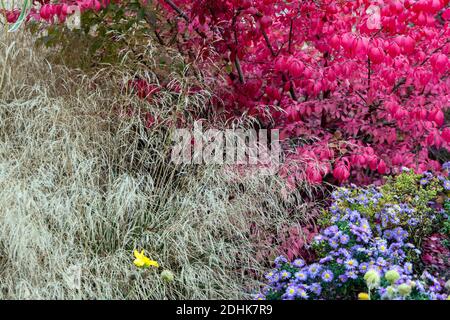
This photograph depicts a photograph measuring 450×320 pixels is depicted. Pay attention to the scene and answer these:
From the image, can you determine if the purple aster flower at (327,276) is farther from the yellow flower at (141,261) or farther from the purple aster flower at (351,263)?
the yellow flower at (141,261)

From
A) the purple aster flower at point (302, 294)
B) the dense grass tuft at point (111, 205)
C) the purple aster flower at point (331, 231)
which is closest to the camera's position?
the purple aster flower at point (302, 294)

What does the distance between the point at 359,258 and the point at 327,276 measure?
32cm

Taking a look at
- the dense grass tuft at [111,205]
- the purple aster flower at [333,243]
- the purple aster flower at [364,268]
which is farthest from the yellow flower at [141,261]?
the purple aster flower at [364,268]

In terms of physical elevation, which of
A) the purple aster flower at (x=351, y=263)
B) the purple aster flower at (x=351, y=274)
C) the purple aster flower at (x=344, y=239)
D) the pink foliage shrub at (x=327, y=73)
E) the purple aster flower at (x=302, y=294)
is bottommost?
the purple aster flower at (x=302, y=294)

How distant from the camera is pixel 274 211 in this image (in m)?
4.52

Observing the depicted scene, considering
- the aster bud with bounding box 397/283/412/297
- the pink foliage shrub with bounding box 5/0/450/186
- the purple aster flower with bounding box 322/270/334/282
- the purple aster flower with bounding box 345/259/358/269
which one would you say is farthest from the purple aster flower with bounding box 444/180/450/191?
the aster bud with bounding box 397/283/412/297

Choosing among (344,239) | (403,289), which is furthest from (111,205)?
(403,289)

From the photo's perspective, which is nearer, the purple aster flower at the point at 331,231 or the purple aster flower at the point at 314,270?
the purple aster flower at the point at 314,270

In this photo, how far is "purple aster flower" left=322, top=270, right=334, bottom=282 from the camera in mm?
3521

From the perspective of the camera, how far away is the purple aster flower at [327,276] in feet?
11.6

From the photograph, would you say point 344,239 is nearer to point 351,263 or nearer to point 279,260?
point 351,263

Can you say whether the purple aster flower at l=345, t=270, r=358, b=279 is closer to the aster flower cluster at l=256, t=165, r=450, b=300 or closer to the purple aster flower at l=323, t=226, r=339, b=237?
the aster flower cluster at l=256, t=165, r=450, b=300
